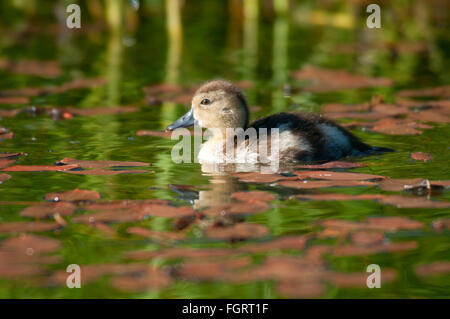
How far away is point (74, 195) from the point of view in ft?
18.7

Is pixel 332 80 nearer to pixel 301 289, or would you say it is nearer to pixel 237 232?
pixel 237 232

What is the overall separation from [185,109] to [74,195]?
3844 mm

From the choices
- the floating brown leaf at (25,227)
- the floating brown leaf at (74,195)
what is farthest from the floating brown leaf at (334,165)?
the floating brown leaf at (25,227)

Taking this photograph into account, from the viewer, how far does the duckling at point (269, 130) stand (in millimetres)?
6938

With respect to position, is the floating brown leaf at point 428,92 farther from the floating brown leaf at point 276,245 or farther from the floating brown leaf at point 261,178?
the floating brown leaf at point 276,245

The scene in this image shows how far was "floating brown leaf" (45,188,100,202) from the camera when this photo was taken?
5.68 metres

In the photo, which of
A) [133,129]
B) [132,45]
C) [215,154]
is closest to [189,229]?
[215,154]

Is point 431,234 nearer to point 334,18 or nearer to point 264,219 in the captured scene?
point 264,219

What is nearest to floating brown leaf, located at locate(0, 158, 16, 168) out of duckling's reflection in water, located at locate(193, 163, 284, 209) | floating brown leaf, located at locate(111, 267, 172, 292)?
duckling's reflection in water, located at locate(193, 163, 284, 209)

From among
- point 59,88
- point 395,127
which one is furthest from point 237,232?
point 59,88

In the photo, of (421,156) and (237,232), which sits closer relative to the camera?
(237,232)

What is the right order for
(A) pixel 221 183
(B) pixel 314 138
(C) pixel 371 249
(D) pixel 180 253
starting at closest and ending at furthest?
(D) pixel 180 253
(C) pixel 371 249
(A) pixel 221 183
(B) pixel 314 138

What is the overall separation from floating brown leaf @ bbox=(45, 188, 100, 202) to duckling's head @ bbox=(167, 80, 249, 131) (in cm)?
197
